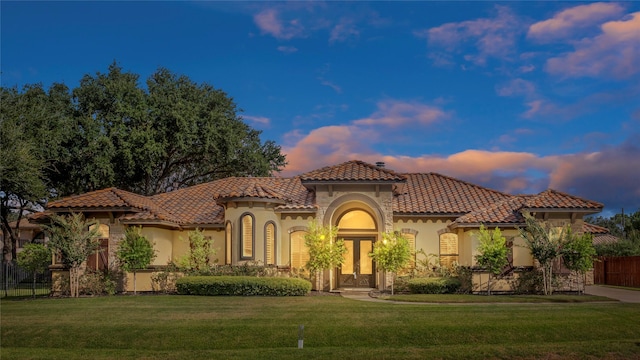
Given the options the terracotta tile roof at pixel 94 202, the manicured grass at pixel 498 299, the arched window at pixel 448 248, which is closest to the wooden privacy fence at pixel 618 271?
the arched window at pixel 448 248

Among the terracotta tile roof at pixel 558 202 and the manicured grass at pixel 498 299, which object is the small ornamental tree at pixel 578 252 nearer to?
the manicured grass at pixel 498 299

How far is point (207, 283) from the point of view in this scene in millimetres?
27188

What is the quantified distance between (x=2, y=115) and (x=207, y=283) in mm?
19697

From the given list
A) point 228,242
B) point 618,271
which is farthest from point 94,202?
point 618,271

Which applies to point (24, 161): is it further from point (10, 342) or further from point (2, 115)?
point (10, 342)

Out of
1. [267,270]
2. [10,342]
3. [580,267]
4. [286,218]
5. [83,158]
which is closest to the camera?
[10,342]

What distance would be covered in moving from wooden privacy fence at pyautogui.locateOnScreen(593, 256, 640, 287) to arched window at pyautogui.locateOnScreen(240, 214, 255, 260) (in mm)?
21073

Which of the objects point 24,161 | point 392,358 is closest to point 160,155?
point 24,161

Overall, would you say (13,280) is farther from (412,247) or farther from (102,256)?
(412,247)

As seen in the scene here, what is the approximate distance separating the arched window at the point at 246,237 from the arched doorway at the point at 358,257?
4.68m

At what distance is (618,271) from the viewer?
Result: 133 ft

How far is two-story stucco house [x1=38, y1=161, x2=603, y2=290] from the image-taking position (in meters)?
29.5

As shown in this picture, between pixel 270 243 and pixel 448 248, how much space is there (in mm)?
8679

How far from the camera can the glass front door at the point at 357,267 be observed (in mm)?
32125
